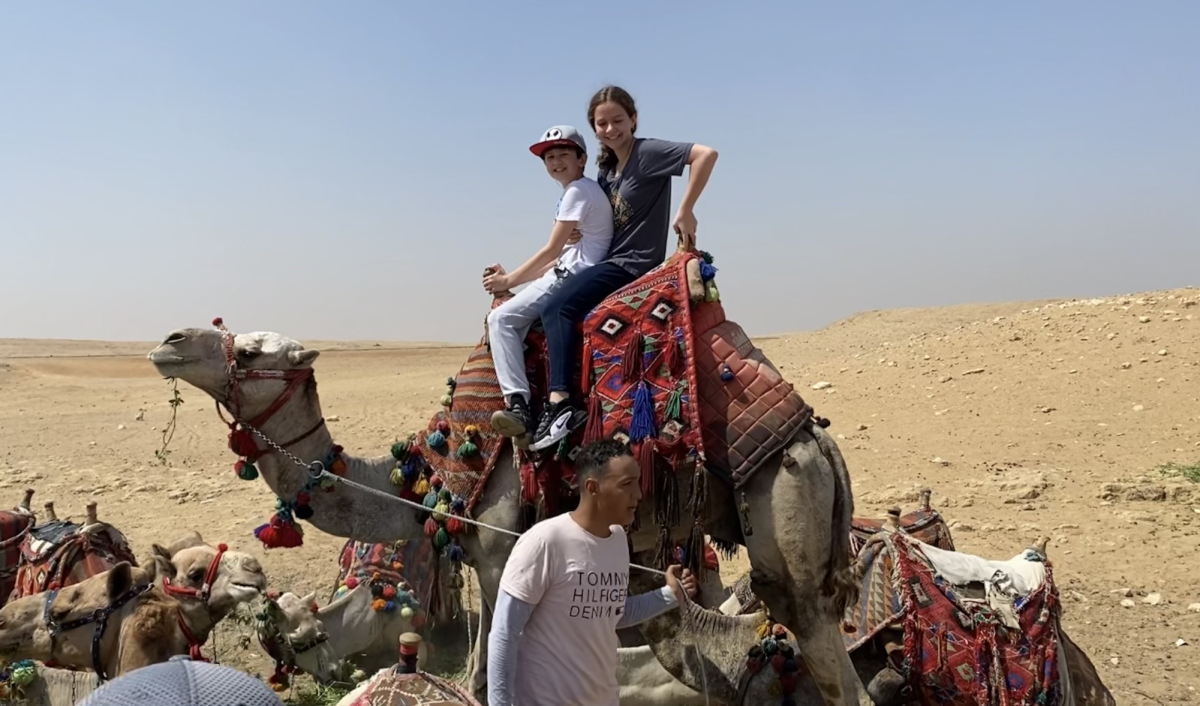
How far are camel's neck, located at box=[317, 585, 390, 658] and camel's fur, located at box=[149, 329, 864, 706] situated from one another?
156cm

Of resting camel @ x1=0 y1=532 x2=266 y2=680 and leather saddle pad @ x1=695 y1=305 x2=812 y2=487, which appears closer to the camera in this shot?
resting camel @ x1=0 y1=532 x2=266 y2=680

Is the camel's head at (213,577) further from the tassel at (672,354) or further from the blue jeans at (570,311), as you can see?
the tassel at (672,354)

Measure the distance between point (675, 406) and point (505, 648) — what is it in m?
1.83

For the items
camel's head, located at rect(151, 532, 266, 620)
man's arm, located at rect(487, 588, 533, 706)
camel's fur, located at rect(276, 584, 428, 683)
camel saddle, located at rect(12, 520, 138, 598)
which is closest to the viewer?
man's arm, located at rect(487, 588, 533, 706)

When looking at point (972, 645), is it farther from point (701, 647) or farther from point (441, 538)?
point (441, 538)

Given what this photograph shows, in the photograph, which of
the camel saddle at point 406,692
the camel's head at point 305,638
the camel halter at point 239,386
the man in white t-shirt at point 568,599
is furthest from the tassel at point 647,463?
the camel's head at point 305,638

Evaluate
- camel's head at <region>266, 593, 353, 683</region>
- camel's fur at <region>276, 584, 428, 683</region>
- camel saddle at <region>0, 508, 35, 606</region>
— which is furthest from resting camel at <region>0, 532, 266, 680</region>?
camel saddle at <region>0, 508, 35, 606</region>

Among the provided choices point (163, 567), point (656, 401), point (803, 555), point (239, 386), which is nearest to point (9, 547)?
point (163, 567)

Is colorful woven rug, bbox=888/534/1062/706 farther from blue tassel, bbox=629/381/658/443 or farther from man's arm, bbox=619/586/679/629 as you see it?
man's arm, bbox=619/586/679/629

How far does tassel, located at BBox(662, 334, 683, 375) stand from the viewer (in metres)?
4.42

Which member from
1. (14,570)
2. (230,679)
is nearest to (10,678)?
(14,570)

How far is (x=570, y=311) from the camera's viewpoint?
177 inches

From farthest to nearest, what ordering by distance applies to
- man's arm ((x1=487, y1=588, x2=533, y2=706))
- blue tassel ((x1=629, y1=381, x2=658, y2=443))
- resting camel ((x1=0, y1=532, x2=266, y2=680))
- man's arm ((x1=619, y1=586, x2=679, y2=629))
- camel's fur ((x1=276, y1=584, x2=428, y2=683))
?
camel's fur ((x1=276, y1=584, x2=428, y2=683)) < blue tassel ((x1=629, y1=381, x2=658, y2=443)) < resting camel ((x1=0, y1=532, x2=266, y2=680)) < man's arm ((x1=619, y1=586, x2=679, y2=629)) < man's arm ((x1=487, y1=588, x2=533, y2=706))

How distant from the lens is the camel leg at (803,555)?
424 cm
